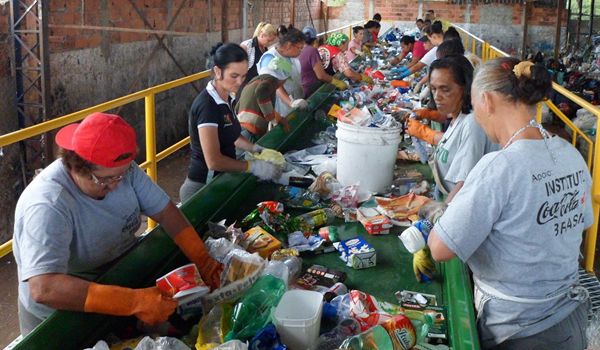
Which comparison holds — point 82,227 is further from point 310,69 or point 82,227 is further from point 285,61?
point 310,69

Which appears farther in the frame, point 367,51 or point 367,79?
point 367,51

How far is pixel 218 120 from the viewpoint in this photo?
10.0 ft

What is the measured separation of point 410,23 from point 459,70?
16642 millimetres

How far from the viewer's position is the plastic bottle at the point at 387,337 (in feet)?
5.74

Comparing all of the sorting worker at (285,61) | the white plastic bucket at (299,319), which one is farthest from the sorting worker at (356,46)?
the white plastic bucket at (299,319)

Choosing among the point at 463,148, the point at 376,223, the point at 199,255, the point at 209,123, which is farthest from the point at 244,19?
the point at 199,255

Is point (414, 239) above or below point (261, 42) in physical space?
below

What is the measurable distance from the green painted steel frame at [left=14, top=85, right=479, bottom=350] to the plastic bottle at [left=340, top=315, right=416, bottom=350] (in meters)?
0.15

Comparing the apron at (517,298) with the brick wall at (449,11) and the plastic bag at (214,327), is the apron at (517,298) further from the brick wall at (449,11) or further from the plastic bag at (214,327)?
the brick wall at (449,11)

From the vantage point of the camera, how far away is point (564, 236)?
1.74 metres

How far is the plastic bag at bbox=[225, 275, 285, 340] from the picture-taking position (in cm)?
178

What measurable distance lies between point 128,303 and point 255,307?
0.40 meters

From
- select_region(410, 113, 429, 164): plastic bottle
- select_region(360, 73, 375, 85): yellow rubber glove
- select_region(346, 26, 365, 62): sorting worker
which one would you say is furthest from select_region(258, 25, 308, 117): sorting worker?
select_region(346, 26, 365, 62): sorting worker

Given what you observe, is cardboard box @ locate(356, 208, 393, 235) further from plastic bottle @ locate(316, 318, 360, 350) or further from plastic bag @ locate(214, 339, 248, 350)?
plastic bag @ locate(214, 339, 248, 350)
